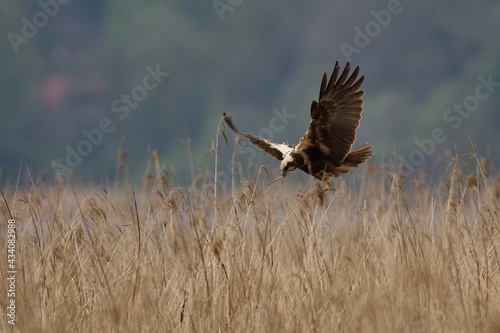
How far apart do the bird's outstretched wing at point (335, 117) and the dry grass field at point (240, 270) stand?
64 centimetres

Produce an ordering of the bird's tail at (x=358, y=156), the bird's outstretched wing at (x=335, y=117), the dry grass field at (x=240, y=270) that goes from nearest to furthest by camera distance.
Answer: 1. the dry grass field at (x=240, y=270)
2. the bird's outstretched wing at (x=335, y=117)
3. the bird's tail at (x=358, y=156)

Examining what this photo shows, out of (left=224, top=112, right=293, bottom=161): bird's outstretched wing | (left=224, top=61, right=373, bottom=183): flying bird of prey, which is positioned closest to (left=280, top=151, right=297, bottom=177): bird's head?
(left=224, top=61, right=373, bottom=183): flying bird of prey

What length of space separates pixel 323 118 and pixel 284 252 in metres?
1.12

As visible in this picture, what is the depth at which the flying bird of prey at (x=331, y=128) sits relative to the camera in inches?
214

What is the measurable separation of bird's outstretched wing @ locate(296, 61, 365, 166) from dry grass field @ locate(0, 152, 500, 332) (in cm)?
64

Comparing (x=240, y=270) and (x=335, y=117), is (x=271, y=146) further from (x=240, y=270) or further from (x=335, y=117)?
(x=240, y=270)

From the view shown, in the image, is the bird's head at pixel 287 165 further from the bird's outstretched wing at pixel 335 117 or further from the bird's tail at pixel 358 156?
the bird's tail at pixel 358 156

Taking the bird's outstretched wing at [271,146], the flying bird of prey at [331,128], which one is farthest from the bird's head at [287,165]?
the bird's outstretched wing at [271,146]

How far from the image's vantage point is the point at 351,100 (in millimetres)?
5449

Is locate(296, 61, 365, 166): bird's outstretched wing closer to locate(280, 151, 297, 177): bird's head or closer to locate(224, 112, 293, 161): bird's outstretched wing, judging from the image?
locate(280, 151, 297, 177): bird's head

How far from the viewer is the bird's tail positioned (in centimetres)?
601

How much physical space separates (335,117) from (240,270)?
5.65 feet

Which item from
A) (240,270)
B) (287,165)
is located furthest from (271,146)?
(240,270)

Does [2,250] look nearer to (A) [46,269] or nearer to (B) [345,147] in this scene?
(A) [46,269]
